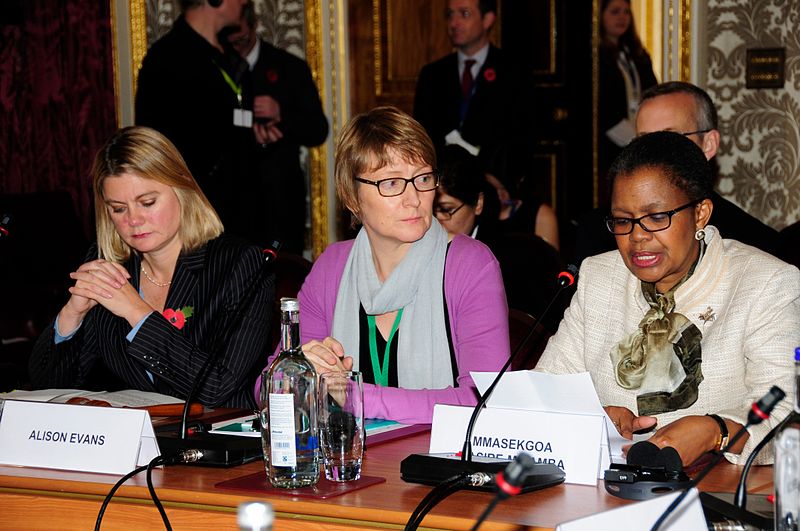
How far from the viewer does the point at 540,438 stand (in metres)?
1.84

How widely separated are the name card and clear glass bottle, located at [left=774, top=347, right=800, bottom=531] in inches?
43.4

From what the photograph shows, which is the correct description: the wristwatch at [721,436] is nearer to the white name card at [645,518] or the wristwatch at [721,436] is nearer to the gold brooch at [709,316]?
the gold brooch at [709,316]

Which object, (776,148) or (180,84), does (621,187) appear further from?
(776,148)

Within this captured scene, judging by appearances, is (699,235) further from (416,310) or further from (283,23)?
(283,23)

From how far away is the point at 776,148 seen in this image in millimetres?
5348

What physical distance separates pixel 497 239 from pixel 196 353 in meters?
1.28

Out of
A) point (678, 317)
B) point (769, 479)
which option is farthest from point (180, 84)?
point (769, 479)

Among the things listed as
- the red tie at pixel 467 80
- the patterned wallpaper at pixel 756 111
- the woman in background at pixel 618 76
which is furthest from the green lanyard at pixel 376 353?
the woman in background at pixel 618 76

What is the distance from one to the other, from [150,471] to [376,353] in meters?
0.90

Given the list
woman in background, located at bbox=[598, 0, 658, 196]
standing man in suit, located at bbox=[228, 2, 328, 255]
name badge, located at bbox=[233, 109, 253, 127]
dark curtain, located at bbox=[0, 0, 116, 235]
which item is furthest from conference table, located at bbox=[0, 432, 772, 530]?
Result: dark curtain, located at bbox=[0, 0, 116, 235]

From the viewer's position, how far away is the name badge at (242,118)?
16.7ft

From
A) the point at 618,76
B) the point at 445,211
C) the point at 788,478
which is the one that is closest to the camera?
the point at 788,478

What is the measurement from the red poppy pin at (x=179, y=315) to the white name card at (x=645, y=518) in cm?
161

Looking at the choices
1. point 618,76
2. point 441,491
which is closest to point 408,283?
point 441,491
